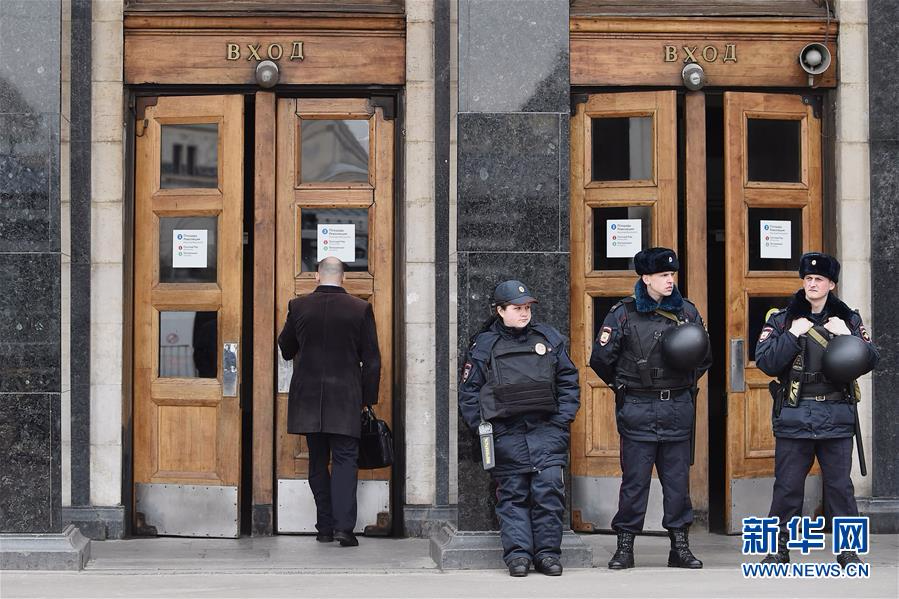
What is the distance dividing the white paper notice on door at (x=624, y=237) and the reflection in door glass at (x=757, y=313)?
0.92 metres

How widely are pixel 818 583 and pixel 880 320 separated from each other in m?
2.45

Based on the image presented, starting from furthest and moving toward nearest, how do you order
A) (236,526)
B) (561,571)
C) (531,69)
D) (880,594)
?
1. (236,526)
2. (531,69)
3. (561,571)
4. (880,594)

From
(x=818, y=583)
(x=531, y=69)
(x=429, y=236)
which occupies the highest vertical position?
(x=531, y=69)

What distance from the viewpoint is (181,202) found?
9.12m

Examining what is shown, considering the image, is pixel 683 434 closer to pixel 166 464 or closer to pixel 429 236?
pixel 429 236

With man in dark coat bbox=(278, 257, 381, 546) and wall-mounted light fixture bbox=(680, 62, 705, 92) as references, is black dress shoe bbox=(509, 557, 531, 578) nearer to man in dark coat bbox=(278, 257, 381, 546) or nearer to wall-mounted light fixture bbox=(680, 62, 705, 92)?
man in dark coat bbox=(278, 257, 381, 546)

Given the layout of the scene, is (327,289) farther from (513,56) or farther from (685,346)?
(685,346)

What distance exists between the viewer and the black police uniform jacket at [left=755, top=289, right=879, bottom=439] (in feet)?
24.3

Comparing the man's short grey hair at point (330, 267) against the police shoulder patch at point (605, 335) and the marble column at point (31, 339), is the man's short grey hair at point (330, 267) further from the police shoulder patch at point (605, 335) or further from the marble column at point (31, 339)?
the police shoulder patch at point (605, 335)

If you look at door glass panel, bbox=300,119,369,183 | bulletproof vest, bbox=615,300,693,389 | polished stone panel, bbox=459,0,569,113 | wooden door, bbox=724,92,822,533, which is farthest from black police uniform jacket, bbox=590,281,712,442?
door glass panel, bbox=300,119,369,183

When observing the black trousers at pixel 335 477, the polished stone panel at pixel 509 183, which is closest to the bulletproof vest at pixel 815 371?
Answer: the polished stone panel at pixel 509 183

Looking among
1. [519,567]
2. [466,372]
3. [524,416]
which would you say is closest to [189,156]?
[466,372]

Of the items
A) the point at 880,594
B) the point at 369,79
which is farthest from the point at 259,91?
the point at 880,594

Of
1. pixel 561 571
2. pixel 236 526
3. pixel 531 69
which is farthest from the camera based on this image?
pixel 236 526
